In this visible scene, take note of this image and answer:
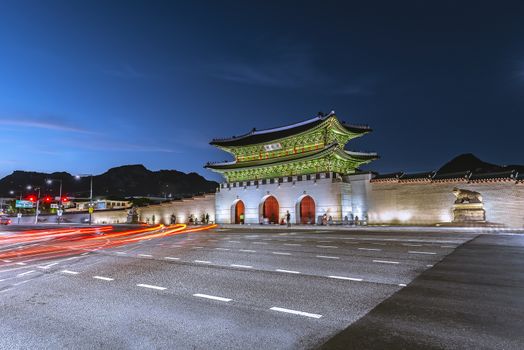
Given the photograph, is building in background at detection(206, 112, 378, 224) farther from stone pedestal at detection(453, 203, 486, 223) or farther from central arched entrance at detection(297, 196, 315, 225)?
stone pedestal at detection(453, 203, 486, 223)

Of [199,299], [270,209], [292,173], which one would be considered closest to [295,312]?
[199,299]

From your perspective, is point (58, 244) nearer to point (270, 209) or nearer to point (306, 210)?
point (306, 210)

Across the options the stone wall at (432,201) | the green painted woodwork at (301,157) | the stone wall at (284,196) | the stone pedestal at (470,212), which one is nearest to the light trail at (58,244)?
the stone wall at (284,196)

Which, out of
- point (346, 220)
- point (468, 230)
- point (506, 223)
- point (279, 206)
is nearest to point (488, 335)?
point (468, 230)

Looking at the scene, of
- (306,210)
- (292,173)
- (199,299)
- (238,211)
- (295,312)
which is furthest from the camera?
(238,211)

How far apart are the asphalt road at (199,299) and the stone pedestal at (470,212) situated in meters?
17.8

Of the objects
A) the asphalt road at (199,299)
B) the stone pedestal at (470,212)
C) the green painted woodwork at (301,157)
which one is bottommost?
the asphalt road at (199,299)

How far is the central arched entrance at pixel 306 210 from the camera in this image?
39469 millimetres

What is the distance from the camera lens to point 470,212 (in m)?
26.9

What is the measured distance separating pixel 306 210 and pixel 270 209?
→ 595 centimetres

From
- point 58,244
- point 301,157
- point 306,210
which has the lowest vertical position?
point 58,244

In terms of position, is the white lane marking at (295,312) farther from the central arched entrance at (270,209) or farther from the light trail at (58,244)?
the central arched entrance at (270,209)

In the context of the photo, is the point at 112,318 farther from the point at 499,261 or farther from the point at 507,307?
the point at 499,261

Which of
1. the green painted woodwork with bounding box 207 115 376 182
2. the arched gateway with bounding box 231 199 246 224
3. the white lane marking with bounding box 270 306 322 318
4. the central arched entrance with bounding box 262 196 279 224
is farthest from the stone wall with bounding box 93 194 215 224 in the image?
the white lane marking with bounding box 270 306 322 318
